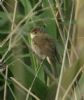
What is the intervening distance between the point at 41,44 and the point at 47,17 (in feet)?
1.26

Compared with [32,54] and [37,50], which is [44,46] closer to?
[37,50]

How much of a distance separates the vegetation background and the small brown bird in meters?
0.06

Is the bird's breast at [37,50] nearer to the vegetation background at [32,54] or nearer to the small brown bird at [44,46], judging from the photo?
the small brown bird at [44,46]

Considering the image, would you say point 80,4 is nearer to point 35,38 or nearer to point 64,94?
point 64,94

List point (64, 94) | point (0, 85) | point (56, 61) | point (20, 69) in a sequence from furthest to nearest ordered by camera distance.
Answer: point (56, 61)
point (0, 85)
point (64, 94)
point (20, 69)

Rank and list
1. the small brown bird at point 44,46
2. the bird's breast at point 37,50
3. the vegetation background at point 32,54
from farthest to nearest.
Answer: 1. the bird's breast at point 37,50
2. the small brown bird at point 44,46
3. the vegetation background at point 32,54

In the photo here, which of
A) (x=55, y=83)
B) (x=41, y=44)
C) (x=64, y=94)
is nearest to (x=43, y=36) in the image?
(x=41, y=44)

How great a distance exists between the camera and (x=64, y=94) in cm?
114

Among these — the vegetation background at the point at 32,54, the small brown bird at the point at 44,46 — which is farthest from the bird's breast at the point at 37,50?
the vegetation background at the point at 32,54

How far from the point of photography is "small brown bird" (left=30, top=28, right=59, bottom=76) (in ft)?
5.85

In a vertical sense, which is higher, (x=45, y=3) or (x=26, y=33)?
(x=45, y=3)

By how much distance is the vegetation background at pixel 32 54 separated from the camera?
47.8 inches

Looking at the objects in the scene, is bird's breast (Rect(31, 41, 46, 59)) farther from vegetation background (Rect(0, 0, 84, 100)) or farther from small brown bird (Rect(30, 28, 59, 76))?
vegetation background (Rect(0, 0, 84, 100))

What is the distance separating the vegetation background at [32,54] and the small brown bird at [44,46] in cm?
6
